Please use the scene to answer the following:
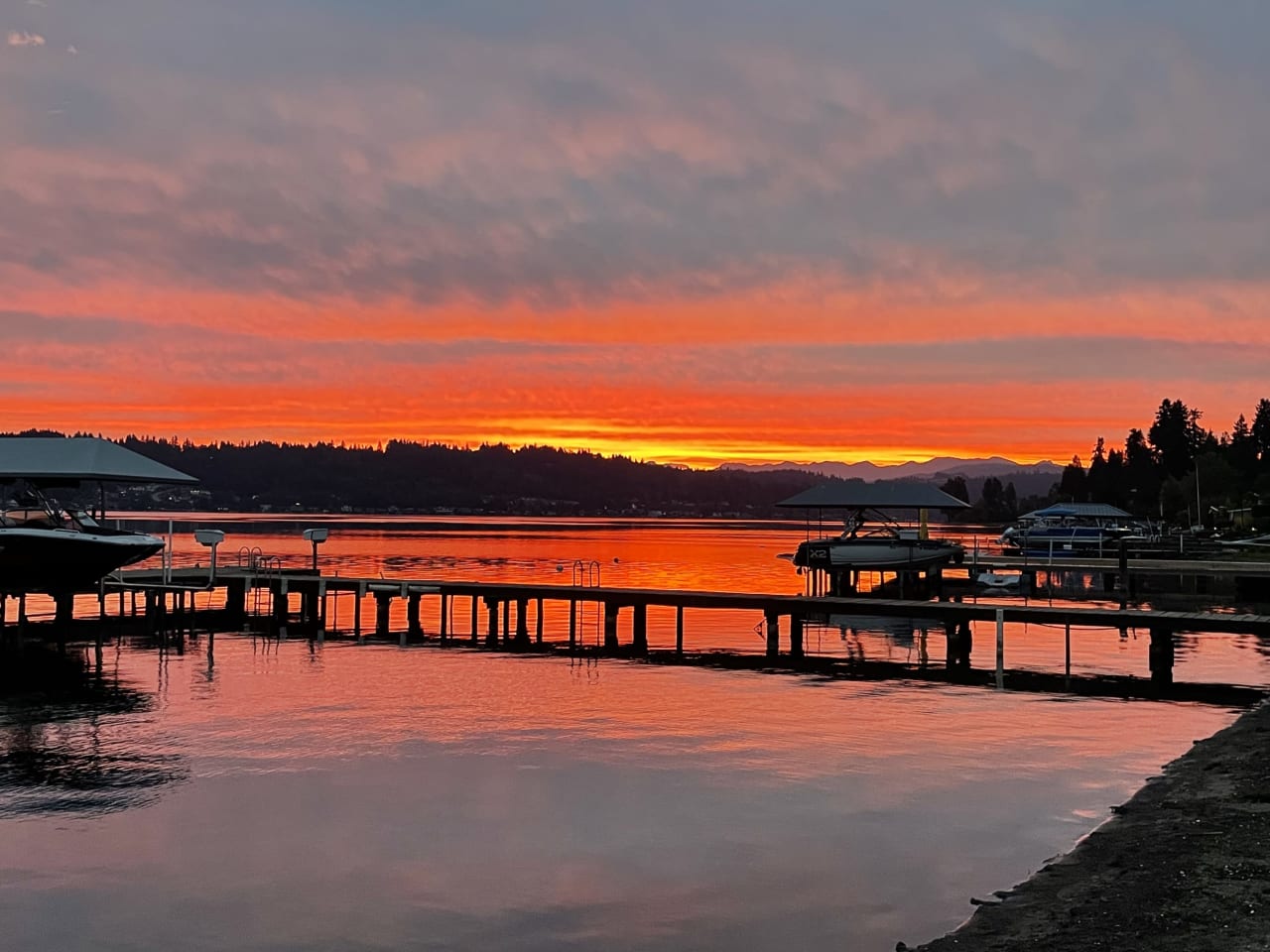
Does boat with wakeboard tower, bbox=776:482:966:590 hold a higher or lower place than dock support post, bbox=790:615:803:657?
higher

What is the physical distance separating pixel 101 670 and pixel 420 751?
17.3m

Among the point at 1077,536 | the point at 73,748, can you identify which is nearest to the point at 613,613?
the point at 73,748

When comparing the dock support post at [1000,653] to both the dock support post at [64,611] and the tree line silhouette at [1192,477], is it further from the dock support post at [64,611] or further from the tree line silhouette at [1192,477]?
the tree line silhouette at [1192,477]

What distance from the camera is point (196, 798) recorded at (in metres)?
20.6

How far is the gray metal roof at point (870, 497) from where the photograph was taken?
209 feet

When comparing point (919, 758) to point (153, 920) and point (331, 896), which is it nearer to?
point (331, 896)

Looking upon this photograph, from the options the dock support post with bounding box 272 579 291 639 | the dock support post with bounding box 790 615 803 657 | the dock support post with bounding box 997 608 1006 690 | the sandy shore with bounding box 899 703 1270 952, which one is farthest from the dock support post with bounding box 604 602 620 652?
the sandy shore with bounding box 899 703 1270 952

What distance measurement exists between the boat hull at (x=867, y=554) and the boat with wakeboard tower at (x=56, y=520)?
33.9 meters

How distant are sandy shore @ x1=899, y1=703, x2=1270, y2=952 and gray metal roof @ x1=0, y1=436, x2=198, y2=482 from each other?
37693mm

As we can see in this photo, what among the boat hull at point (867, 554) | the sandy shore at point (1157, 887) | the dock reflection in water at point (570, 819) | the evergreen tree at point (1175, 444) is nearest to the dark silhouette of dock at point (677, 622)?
the dock reflection in water at point (570, 819)

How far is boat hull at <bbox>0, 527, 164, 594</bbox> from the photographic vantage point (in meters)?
43.5

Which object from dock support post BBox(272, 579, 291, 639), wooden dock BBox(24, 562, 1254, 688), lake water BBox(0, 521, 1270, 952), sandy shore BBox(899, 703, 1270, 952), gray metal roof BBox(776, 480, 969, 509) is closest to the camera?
sandy shore BBox(899, 703, 1270, 952)

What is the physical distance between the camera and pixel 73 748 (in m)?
25.1

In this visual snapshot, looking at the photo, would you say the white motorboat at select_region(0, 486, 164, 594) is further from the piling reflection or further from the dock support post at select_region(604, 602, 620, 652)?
the dock support post at select_region(604, 602, 620, 652)
